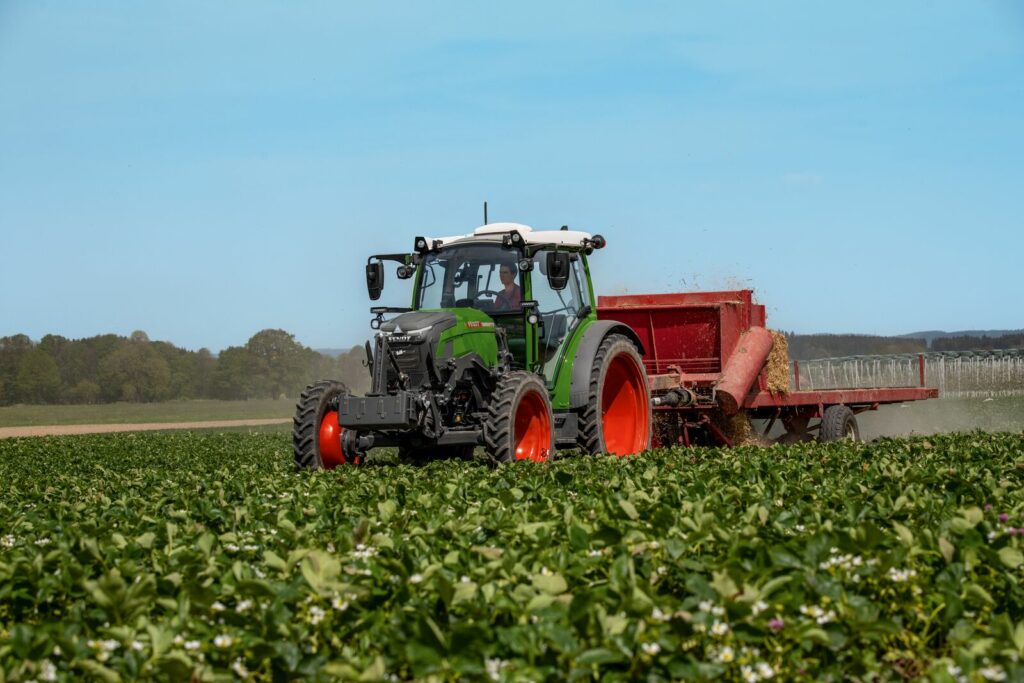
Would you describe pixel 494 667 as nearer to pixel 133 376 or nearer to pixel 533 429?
pixel 533 429

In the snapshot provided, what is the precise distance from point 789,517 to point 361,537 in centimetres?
205

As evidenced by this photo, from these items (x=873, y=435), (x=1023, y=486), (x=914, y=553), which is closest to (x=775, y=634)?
(x=914, y=553)

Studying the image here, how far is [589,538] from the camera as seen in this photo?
17.0 feet

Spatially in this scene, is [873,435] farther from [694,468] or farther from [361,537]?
[361,537]

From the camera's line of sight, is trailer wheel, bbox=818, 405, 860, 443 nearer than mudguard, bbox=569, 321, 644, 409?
No

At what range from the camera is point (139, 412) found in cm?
6450

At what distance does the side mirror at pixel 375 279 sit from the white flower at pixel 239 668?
25.6ft

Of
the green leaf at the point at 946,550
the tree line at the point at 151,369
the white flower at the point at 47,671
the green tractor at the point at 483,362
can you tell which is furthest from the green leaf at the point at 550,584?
the tree line at the point at 151,369

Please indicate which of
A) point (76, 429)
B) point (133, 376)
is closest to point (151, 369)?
point (133, 376)

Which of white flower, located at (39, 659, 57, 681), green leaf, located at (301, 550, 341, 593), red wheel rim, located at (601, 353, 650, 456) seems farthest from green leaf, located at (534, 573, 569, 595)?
red wheel rim, located at (601, 353, 650, 456)

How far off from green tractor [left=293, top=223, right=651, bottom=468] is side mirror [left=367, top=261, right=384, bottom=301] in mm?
10

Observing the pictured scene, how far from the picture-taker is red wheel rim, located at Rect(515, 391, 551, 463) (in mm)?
11008

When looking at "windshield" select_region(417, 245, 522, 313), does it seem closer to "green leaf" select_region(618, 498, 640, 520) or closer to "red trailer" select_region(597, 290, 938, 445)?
"red trailer" select_region(597, 290, 938, 445)

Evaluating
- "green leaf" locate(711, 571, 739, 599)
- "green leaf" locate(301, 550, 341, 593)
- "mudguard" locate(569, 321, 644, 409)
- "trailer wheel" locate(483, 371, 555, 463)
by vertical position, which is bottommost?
"green leaf" locate(711, 571, 739, 599)
